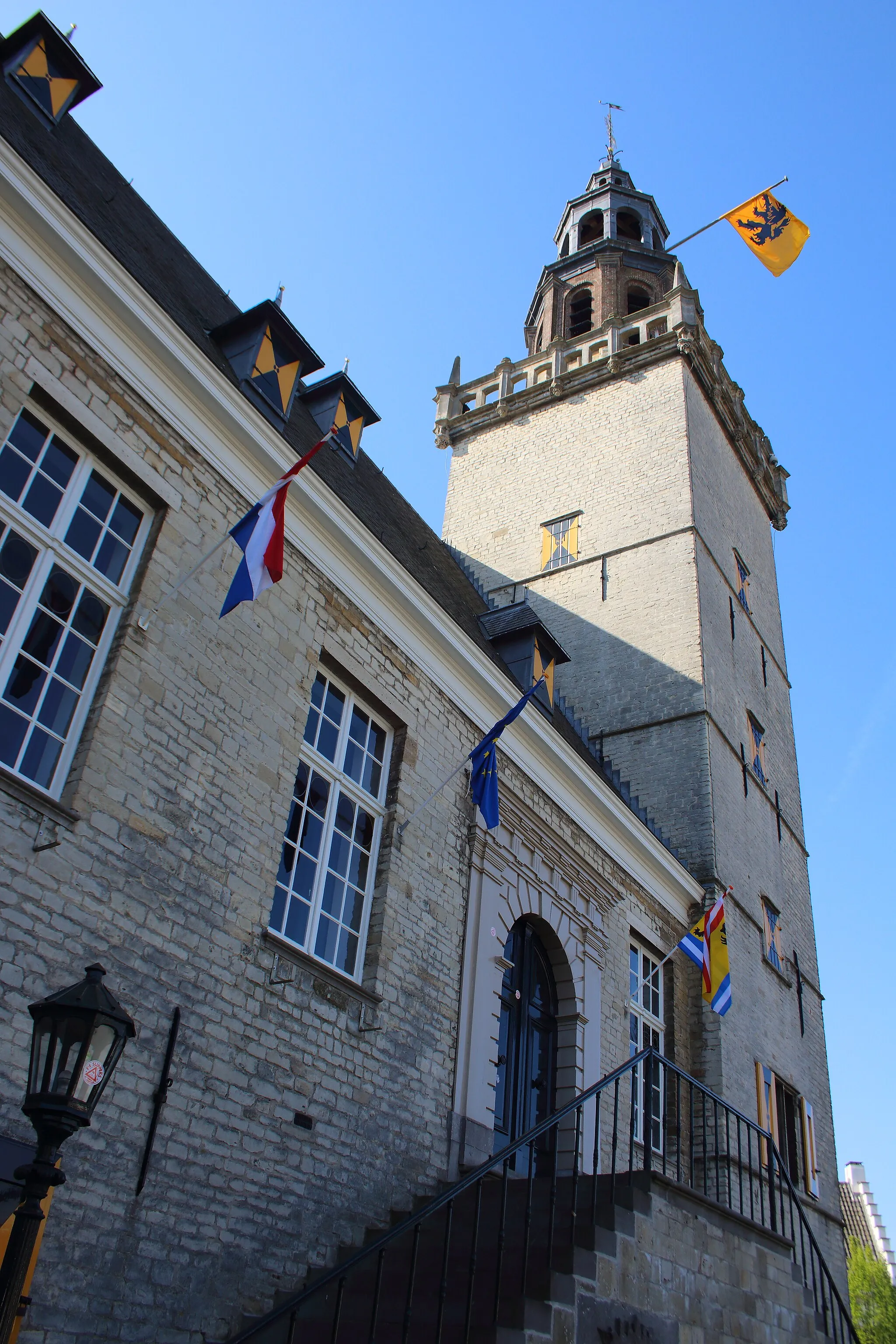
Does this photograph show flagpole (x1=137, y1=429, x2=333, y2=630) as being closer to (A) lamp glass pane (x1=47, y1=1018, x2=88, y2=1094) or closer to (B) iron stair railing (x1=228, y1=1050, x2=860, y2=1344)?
(A) lamp glass pane (x1=47, y1=1018, x2=88, y2=1094)

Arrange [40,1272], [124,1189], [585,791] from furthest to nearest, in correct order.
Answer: [585,791]
[124,1189]
[40,1272]

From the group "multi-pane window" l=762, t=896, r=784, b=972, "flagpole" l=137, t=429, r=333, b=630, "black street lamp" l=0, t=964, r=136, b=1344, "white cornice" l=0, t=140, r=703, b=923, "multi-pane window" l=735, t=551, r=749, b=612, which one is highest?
"multi-pane window" l=735, t=551, r=749, b=612

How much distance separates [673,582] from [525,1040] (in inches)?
340

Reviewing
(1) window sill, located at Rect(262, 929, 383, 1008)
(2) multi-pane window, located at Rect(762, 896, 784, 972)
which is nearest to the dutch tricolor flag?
(1) window sill, located at Rect(262, 929, 383, 1008)

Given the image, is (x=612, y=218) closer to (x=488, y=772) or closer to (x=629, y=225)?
(x=629, y=225)

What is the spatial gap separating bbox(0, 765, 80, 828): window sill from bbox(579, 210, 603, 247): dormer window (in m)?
22.9

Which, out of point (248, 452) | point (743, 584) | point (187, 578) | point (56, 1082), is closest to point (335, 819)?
point (187, 578)

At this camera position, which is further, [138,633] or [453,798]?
[453,798]

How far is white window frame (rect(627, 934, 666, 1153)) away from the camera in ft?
38.3

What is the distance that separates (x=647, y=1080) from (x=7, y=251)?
23.1 feet

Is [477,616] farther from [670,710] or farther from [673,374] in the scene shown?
[673,374]

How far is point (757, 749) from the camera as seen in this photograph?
17.4 m

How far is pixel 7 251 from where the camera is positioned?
6660 millimetres

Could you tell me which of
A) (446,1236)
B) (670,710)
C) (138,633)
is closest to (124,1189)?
(446,1236)
